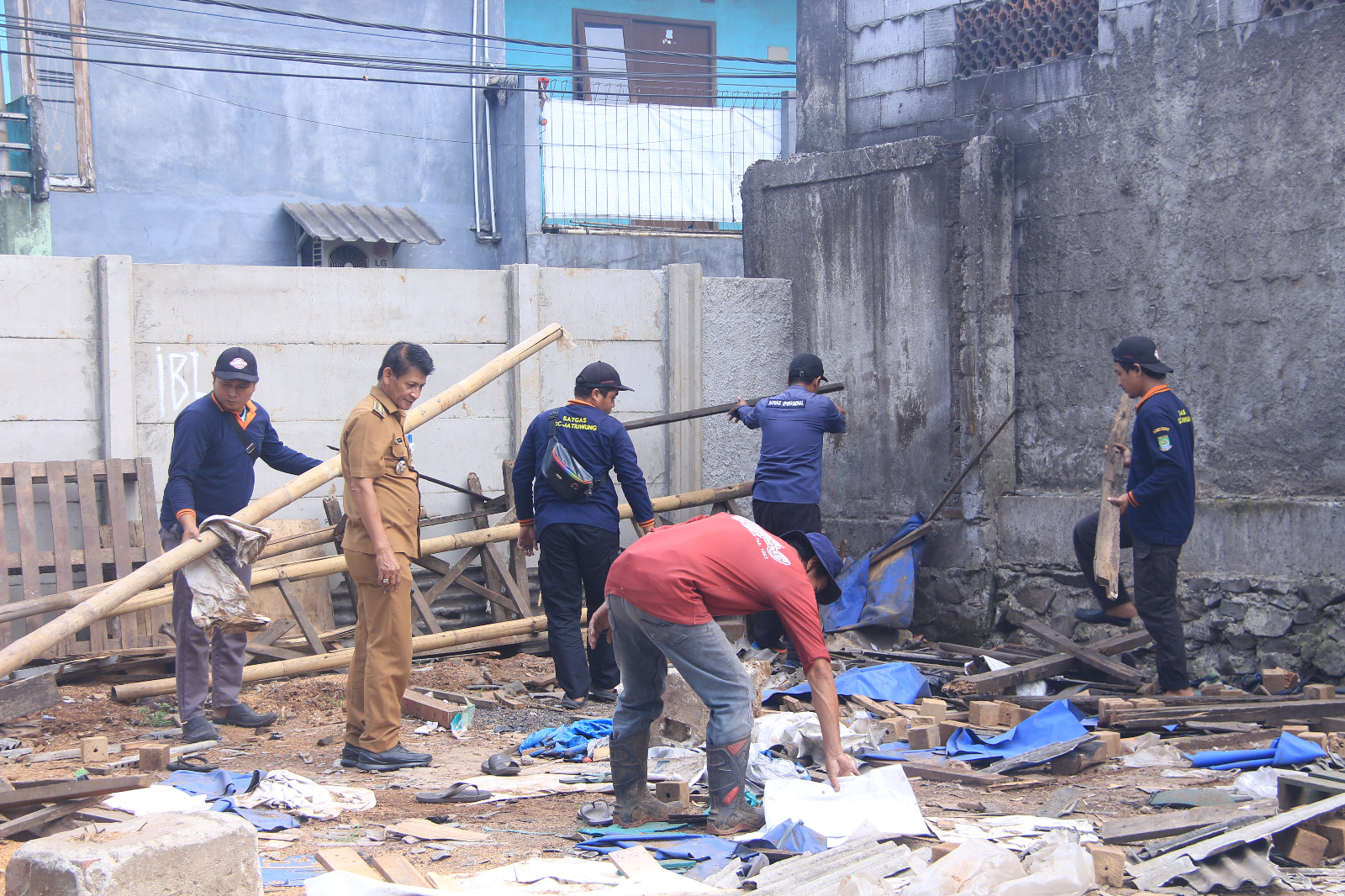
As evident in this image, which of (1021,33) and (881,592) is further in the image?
(881,592)

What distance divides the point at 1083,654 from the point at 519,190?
984 centimetres

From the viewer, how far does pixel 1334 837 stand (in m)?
3.92

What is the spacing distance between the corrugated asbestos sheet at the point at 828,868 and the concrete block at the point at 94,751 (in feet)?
10.7

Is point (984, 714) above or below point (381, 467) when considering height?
below

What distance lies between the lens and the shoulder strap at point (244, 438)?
19.9ft

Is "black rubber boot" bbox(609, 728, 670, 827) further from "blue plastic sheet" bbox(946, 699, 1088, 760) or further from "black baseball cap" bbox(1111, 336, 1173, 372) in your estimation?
"black baseball cap" bbox(1111, 336, 1173, 372)

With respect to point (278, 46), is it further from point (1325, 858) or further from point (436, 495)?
point (1325, 858)

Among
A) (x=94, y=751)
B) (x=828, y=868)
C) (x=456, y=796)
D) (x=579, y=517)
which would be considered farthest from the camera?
(x=579, y=517)

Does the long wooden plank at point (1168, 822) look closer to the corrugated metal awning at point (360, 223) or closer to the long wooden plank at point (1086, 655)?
the long wooden plank at point (1086, 655)

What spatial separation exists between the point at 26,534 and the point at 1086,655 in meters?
6.01

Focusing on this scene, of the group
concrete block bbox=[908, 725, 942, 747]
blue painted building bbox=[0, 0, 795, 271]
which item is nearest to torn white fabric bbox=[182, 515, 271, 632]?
concrete block bbox=[908, 725, 942, 747]

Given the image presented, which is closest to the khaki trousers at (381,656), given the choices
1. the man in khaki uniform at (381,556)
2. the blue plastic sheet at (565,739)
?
the man in khaki uniform at (381,556)

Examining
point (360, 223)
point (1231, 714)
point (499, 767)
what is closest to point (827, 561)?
point (499, 767)

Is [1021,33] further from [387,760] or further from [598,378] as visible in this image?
[387,760]
